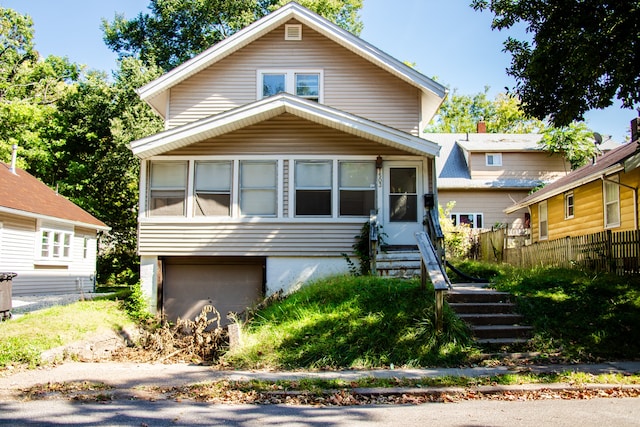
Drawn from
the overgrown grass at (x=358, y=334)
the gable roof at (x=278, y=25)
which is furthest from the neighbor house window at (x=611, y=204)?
the overgrown grass at (x=358, y=334)

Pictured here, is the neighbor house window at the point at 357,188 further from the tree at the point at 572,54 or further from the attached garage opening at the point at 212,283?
the tree at the point at 572,54

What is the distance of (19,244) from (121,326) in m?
9.87

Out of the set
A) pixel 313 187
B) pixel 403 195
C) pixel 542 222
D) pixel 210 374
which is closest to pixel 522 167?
pixel 542 222

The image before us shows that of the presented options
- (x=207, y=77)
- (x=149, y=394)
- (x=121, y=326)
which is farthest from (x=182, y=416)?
(x=207, y=77)

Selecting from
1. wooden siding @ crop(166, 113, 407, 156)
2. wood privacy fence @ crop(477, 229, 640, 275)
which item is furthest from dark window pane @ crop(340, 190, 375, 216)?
wood privacy fence @ crop(477, 229, 640, 275)

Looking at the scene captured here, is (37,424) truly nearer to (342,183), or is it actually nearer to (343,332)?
(343,332)

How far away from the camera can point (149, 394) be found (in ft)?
22.5

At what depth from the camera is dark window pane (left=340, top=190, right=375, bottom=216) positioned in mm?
14266

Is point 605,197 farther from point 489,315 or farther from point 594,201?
point 489,315

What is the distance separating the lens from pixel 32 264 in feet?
68.7

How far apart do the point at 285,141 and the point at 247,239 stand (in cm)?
269

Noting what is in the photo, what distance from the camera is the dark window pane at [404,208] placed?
566 inches

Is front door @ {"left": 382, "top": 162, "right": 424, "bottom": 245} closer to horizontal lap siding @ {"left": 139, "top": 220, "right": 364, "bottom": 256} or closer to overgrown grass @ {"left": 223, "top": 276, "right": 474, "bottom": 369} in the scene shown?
horizontal lap siding @ {"left": 139, "top": 220, "right": 364, "bottom": 256}

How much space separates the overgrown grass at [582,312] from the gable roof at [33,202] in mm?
16212
